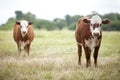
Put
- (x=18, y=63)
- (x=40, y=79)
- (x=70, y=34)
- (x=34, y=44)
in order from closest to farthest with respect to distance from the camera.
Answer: (x=40, y=79), (x=18, y=63), (x=34, y=44), (x=70, y=34)

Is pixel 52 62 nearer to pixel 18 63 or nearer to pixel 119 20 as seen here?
pixel 18 63

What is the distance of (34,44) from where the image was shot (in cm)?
1436

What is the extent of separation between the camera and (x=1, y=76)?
22.7ft

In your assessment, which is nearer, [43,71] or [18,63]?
[43,71]

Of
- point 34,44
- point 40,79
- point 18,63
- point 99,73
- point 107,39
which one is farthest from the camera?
point 34,44

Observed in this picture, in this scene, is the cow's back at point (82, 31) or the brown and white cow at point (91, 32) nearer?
the brown and white cow at point (91, 32)

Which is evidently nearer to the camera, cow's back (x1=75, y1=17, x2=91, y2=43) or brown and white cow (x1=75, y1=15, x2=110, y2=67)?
brown and white cow (x1=75, y1=15, x2=110, y2=67)

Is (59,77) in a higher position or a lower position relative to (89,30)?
lower

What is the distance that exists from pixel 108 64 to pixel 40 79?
2249 millimetres

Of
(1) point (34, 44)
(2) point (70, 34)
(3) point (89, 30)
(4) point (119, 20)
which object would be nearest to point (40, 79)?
(3) point (89, 30)

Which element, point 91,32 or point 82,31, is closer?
point 91,32

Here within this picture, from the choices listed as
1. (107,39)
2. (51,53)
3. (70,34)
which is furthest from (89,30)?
(70,34)

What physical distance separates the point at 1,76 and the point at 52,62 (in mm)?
1867

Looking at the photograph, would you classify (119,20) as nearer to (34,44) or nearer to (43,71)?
(43,71)
